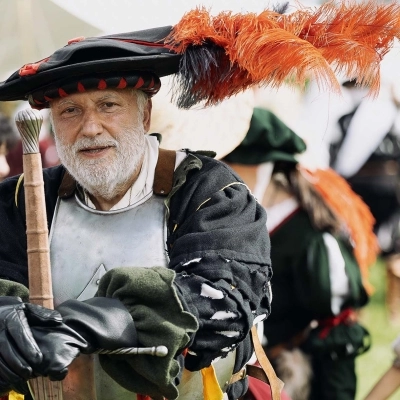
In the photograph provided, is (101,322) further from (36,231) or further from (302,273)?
(302,273)

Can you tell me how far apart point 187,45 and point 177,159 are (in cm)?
41

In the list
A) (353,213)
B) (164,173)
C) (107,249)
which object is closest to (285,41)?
(164,173)

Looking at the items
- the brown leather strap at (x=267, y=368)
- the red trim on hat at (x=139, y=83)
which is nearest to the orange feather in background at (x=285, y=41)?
the red trim on hat at (x=139, y=83)

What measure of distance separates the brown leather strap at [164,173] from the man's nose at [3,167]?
1.92 metres

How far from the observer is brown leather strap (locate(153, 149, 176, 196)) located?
3.46 m

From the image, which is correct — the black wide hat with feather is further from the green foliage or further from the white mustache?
the green foliage

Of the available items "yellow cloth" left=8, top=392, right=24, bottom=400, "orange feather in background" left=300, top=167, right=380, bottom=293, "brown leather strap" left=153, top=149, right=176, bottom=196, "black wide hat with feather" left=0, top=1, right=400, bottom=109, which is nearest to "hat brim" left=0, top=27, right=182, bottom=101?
"black wide hat with feather" left=0, top=1, right=400, bottom=109

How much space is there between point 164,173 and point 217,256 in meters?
0.52

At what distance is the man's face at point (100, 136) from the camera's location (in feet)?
11.1

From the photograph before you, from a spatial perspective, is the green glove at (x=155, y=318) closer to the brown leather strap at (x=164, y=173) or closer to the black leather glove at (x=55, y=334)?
the black leather glove at (x=55, y=334)

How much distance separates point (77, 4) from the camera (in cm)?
539

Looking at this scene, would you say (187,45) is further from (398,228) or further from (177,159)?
(398,228)

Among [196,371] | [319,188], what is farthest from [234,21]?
[319,188]

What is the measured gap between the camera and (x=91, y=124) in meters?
3.36
